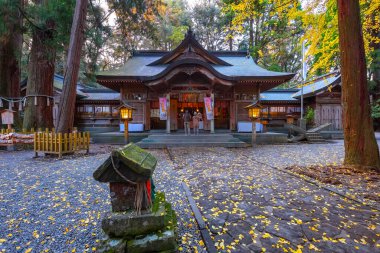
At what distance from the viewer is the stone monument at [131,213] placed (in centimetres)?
205

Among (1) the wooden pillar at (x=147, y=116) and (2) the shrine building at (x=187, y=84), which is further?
(1) the wooden pillar at (x=147, y=116)

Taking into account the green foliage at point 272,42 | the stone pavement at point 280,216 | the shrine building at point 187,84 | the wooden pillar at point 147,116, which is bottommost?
the stone pavement at point 280,216

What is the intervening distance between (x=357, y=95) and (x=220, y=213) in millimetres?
5365

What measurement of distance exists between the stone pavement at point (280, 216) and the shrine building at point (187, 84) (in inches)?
351

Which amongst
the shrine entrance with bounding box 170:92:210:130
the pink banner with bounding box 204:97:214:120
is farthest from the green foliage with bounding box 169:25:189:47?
the pink banner with bounding box 204:97:214:120

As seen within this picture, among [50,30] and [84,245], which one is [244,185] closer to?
[84,245]

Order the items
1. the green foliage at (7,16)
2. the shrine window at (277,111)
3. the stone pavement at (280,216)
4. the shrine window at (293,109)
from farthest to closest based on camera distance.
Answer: the shrine window at (293,109) < the shrine window at (277,111) < the green foliage at (7,16) < the stone pavement at (280,216)

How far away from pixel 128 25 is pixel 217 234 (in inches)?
532

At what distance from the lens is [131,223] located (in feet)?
6.93

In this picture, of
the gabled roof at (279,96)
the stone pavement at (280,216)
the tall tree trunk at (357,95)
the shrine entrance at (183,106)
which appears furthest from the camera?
the gabled roof at (279,96)

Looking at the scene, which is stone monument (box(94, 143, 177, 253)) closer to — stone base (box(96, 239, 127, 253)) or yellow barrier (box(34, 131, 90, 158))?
stone base (box(96, 239, 127, 253))

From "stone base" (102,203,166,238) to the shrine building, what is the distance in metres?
11.2

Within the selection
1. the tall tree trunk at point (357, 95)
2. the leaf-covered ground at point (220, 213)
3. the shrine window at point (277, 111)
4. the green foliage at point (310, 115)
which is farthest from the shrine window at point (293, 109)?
the leaf-covered ground at point (220, 213)

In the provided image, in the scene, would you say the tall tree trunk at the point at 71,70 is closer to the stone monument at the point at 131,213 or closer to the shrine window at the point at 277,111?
the stone monument at the point at 131,213
